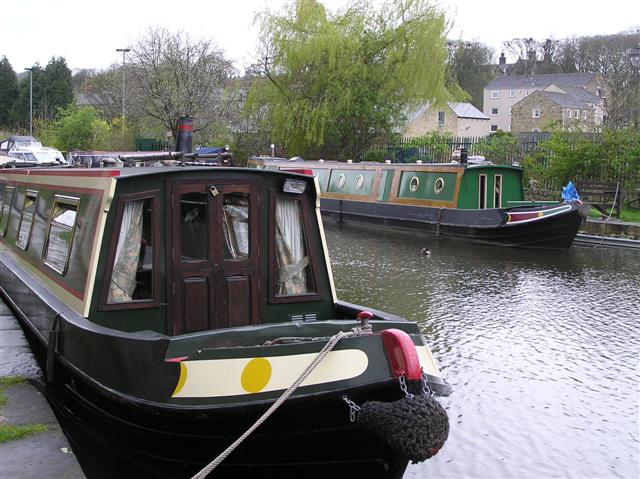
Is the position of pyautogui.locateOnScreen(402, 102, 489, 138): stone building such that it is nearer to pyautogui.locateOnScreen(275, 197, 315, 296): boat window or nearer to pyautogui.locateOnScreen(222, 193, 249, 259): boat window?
pyautogui.locateOnScreen(275, 197, 315, 296): boat window

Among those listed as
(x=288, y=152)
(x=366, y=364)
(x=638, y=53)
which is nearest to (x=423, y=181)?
(x=638, y=53)

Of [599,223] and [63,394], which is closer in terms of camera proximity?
[63,394]

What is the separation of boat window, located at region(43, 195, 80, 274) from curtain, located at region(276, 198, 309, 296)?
190cm

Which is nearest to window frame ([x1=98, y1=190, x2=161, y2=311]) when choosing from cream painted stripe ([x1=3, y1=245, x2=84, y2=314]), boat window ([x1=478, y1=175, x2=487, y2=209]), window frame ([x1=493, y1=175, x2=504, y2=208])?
cream painted stripe ([x1=3, y1=245, x2=84, y2=314])

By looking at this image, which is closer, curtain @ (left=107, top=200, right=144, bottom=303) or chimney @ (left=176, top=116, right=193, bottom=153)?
curtain @ (left=107, top=200, right=144, bottom=303)

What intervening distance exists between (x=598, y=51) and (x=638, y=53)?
171 feet

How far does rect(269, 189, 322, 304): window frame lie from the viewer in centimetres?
637

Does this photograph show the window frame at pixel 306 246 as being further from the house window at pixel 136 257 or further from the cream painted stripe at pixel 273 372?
the cream painted stripe at pixel 273 372

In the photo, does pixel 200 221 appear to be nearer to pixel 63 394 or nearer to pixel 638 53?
pixel 63 394

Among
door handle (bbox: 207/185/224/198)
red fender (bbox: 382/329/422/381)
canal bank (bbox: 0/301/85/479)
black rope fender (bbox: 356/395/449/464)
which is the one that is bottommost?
canal bank (bbox: 0/301/85/479)

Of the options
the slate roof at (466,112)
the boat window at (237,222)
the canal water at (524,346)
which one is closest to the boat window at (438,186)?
the canal water at (524,346)

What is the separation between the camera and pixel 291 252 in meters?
6.52

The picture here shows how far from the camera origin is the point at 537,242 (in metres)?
17.5

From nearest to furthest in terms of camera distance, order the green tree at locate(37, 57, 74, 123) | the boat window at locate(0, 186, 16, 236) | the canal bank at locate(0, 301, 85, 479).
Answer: the canal bank at locate(0, 301, 85, 479) → the boat window at locate(0, 186, 16, 236) → the green tree at locate(37, 57, 74, 123)
